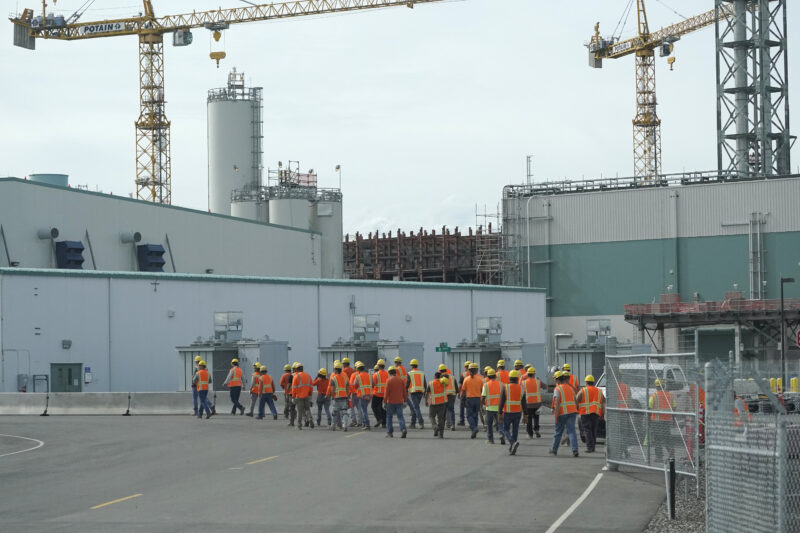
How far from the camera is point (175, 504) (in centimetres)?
1767

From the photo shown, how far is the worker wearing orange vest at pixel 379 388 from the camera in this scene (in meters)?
30.4

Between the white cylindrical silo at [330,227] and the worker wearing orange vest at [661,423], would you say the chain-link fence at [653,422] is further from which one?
the white cylindrical silo at [330,227]

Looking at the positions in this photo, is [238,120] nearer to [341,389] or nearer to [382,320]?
[382,320]

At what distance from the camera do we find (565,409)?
23.5 metres

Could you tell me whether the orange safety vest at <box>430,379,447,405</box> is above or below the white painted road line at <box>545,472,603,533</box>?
above

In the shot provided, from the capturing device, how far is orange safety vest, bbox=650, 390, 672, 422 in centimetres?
1967

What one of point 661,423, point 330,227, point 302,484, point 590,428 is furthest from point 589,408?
point 330,227

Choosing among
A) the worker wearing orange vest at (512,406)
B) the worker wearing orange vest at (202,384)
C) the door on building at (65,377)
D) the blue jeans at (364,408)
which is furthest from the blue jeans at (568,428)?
the door on building at (65,377)

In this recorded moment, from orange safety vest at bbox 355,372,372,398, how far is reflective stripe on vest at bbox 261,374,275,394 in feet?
13.2

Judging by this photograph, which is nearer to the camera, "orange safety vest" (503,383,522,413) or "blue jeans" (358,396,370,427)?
"orange safety vest" (503,383,522,413)

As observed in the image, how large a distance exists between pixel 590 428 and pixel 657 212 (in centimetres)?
5264

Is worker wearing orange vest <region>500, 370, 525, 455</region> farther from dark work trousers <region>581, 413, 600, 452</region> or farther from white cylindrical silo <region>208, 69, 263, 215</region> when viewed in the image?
white cylindrical silo <region>208, 69, 263, 215</region>

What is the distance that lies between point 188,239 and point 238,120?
29.9m

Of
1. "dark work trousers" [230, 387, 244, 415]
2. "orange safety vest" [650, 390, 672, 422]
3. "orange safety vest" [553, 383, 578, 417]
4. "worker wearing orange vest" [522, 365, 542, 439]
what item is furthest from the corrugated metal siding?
"orange safety vest" [650, 390, 672, 422]
